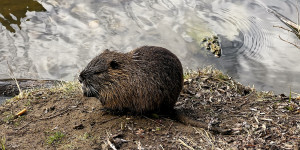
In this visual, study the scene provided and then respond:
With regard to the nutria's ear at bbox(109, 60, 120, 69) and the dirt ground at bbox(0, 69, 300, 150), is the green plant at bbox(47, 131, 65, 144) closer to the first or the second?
the dirt ground at bbox(0, 69, 300, 150)

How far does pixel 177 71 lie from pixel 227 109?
98cm

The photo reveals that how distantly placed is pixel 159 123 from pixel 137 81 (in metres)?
0.61

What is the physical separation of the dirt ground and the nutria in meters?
0.18

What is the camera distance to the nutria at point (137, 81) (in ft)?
14.5

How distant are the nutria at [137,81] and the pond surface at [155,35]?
345 centimetres

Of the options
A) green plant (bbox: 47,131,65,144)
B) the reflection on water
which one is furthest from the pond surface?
green plant (bbox: 47,131,65,144)

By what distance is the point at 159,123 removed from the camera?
173 inches

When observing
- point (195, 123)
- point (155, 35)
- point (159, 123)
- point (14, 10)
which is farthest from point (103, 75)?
point (14, 10)

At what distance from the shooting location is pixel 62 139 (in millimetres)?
4180

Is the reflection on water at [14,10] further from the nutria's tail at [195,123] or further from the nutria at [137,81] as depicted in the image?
the nutria's tail at [195,123]

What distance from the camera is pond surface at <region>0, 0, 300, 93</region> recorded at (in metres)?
8.08

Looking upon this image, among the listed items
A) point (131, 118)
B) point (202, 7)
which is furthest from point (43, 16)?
point (131, 118)

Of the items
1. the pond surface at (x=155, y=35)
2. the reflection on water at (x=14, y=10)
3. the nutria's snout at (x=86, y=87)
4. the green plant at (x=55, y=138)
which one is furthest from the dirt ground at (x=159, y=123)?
the reflection on water at (x=14, y=10)

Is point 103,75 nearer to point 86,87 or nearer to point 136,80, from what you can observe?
point 86,87
